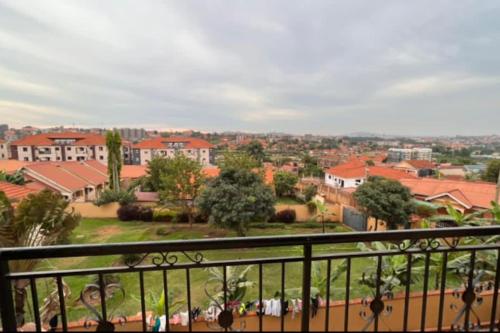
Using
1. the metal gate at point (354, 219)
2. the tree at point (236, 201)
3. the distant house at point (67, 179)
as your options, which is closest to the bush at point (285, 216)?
the metal gate at point (354, 219)

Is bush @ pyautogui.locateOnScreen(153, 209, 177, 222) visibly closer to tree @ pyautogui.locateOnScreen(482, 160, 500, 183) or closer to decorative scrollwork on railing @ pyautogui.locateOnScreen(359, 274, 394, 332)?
decorative scrollwork on railing @ pyautogui.locateOnScreen(359, 274, 394, 332)

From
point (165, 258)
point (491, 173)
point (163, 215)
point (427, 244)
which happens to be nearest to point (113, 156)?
point (163, 215)

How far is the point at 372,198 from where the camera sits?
8.90 m

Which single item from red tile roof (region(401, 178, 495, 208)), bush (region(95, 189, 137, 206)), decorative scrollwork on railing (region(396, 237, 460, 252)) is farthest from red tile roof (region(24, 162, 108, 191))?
red tile roof (region(401, 178, 495, 208))

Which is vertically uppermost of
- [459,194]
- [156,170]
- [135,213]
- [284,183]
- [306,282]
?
[306,282]

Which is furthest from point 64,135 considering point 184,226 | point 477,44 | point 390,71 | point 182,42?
point 477,44

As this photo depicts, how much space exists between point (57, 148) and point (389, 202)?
105 feet

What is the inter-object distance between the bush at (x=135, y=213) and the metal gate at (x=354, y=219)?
8891 millimetres

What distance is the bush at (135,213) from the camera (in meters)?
11.6

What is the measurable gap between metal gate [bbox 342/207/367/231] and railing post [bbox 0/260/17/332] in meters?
10.7

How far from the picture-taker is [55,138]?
2789cm

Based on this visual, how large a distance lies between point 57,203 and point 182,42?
4420 mm

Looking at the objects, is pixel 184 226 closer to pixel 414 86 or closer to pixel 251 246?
pixel 414 86

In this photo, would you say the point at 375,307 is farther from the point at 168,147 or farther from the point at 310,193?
the point at 168,147
